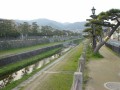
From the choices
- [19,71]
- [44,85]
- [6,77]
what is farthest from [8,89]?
[19,71]

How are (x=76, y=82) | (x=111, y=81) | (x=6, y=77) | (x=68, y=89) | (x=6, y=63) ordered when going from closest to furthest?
1. (x=76, y=82)
2. (x=68, y=89)
3. (x=111, y=81)
4. (x=6, y=77)
5. (x=6, y=63)

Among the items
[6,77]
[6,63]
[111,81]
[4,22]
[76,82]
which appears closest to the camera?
[76,82]

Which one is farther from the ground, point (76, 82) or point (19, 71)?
point (76, 82)

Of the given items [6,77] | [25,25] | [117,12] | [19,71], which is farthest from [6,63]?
[25,25]

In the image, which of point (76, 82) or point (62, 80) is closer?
point (76, 82)

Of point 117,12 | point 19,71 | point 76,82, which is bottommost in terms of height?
point 19,71

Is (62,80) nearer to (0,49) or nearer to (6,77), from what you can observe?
(6,77)

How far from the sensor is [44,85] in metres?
14.9

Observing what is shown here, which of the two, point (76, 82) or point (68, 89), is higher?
point (76, 82)

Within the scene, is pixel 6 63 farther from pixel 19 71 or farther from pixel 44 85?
pixel 44 85

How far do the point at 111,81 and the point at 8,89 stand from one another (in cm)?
644

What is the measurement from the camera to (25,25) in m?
80.5

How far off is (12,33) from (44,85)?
163 ft

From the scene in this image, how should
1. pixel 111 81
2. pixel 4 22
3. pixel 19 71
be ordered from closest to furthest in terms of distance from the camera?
pixel 111 81 < pixel 19 71 < pixel 4 22
